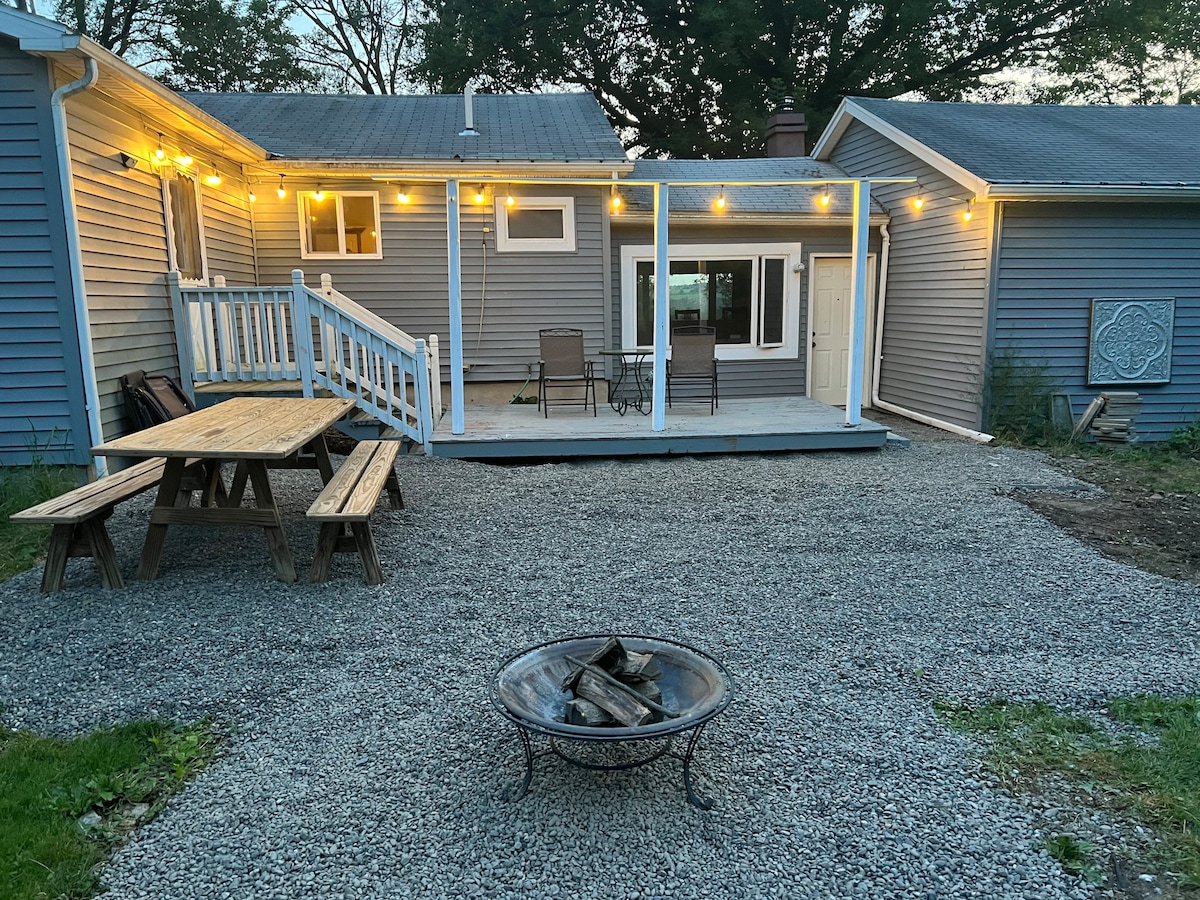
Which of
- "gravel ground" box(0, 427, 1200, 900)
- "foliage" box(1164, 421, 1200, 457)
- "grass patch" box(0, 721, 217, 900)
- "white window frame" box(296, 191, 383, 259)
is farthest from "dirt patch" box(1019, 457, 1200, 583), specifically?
"white window frame" box(296, 191, 383, 259)

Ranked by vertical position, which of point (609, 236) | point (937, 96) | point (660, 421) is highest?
point (937, 96)

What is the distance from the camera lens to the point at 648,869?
2139 mm

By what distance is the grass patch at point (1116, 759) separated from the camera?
2.22m

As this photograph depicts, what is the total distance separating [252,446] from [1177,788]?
3797 mm

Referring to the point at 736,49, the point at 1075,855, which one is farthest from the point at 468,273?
the point at 736,49

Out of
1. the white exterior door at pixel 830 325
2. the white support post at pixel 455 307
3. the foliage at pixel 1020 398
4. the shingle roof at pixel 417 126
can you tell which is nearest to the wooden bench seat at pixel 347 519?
the white support post at pixel 455 307

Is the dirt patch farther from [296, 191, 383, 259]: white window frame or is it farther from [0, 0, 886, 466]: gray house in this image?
[296, 191, 383, 259]: white window frame

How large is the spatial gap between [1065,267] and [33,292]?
9.23 m

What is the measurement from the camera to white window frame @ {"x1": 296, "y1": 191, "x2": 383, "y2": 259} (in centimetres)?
904

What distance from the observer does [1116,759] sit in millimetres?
2648

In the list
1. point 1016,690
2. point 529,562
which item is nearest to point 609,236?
point 529,562

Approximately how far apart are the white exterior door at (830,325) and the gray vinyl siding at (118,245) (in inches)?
287

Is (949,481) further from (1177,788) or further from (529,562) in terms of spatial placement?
(1177,788)

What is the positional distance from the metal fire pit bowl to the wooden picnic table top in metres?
1.75
